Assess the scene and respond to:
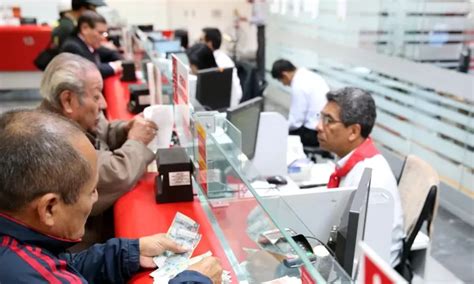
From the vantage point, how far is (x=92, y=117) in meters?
2.08

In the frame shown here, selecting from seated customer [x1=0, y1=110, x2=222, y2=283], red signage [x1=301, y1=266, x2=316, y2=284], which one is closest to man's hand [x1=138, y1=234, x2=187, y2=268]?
seated customer [x1=0, y1=110, x2=222, y2=283]

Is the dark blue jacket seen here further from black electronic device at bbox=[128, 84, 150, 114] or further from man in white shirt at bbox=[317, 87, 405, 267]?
black electronic device at bbox=[128, 84, 150, 114]

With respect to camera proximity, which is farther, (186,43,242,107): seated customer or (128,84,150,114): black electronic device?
(186,43,242,107): seated customer

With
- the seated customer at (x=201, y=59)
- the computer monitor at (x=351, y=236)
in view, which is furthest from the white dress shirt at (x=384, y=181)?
the seated customer at (x=201, y=59)

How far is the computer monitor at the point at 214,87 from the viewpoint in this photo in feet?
11.1

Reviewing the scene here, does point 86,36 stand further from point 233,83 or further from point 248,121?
point 248,121

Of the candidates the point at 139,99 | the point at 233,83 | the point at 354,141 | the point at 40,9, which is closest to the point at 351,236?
the point at 354,141

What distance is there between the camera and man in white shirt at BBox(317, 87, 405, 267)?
2.02m

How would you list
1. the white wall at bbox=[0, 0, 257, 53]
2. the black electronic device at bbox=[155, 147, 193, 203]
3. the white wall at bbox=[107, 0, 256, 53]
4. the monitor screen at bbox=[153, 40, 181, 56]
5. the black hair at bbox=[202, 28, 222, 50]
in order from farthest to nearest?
the white wall at bbox=[107, 0, 256, 53] < the white wall at bbox=[0, 0, 257, 53] < the black hair at bbox=[202, 28, 222, 50] < the monitor screen at bbox=[153, 40, 181, 56] < the black electronic device at bbox=[155, 147, 193, 203]

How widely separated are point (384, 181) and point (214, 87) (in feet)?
6.09

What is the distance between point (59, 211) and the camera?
107cm

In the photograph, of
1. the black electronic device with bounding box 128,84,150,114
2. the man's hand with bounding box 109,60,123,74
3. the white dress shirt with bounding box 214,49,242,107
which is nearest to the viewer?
the black electronic device with bounding box 128,84,150,114

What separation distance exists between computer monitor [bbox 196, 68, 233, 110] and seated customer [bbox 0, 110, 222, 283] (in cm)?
226

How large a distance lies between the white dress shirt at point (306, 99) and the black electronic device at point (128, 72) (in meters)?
1.54
